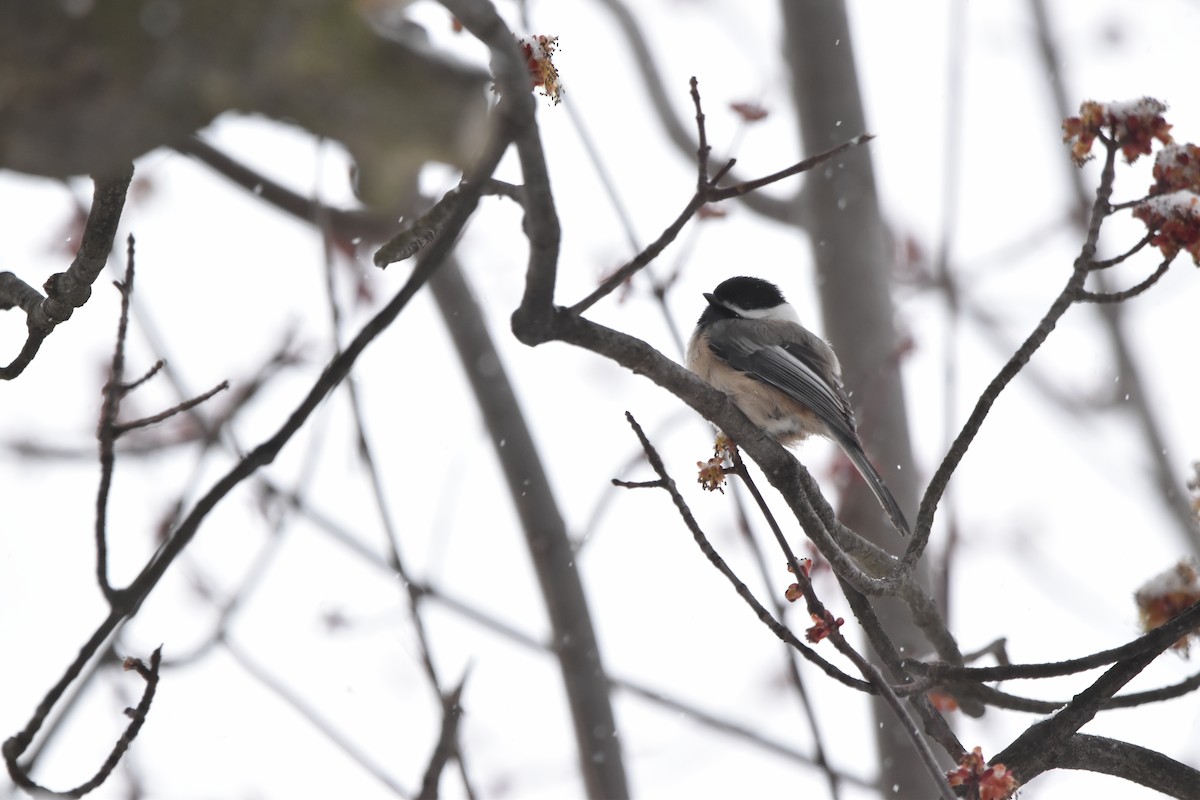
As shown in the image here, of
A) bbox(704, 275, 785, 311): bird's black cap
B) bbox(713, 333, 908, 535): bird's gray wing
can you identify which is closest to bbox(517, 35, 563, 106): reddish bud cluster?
bbox(713, 333, 908, 535): bird's gray wing

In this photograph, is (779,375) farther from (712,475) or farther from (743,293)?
(712,475)

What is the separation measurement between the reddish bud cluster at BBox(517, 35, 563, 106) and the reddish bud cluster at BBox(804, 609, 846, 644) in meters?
1.20

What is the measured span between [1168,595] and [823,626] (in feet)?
4.13

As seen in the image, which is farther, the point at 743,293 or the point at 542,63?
the point at 743,293

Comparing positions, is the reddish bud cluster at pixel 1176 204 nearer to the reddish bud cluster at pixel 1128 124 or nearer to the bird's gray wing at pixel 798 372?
the reddish bud cluster at pixel 1128 124

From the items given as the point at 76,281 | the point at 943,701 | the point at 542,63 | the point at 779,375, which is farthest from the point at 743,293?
the point at 76,281

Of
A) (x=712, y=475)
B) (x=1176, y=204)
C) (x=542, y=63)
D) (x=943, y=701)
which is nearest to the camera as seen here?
(x=542, y=63)

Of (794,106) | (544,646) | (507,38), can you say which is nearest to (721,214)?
(794,106)

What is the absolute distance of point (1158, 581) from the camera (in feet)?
9.18

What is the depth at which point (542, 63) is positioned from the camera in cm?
216

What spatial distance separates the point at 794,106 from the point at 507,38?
12.1 ft

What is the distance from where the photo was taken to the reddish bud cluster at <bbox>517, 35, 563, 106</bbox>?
84.0 inches

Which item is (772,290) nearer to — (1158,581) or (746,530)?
(746,530)

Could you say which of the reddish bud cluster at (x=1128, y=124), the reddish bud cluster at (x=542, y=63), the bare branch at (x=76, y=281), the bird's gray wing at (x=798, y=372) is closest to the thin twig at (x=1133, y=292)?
the reddish bud cluster at (x=1128, y=124)
